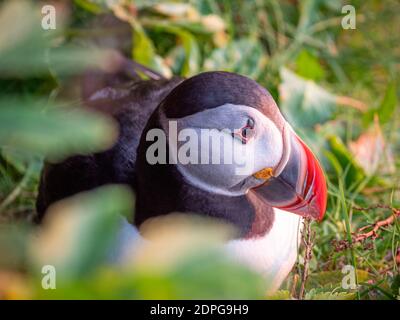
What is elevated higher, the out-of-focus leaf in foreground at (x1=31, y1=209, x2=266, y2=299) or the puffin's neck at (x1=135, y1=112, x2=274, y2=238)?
the puffin's neck at (x1=135, y1=112, x2=274, y2=238)

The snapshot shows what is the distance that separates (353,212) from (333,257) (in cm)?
37

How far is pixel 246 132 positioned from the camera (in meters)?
1.81

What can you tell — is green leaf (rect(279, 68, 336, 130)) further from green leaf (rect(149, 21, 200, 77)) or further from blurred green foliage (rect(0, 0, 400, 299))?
green leaf (rect(149, 21, 200, 77))

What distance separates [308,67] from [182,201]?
1.80m

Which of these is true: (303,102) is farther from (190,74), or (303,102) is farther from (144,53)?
(144,53)

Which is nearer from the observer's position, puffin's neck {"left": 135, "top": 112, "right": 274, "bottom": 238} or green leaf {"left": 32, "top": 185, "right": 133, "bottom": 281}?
green leaf {"left": 32, "top": 185, "right": 133, "bottom": 281}

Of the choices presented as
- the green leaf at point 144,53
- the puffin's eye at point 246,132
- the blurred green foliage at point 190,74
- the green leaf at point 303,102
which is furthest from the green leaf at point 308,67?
the puffin's eye at point 246,132

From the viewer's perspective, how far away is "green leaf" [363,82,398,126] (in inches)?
121

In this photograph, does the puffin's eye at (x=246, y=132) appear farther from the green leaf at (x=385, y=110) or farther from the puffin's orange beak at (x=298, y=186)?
the green leaf at (x=385, y=110)

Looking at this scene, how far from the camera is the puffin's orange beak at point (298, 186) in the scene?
1857mm

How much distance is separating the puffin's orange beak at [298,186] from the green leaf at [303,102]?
1072 mm

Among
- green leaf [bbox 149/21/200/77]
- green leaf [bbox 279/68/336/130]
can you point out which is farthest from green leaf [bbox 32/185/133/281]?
green leaf [bbox 149/21/200/77]

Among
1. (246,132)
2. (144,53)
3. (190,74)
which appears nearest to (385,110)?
(190,74)

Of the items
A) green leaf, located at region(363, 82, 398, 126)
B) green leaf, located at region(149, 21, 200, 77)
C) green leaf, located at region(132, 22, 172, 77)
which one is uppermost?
green leaf, located at region(149, 21, 200, 77)
